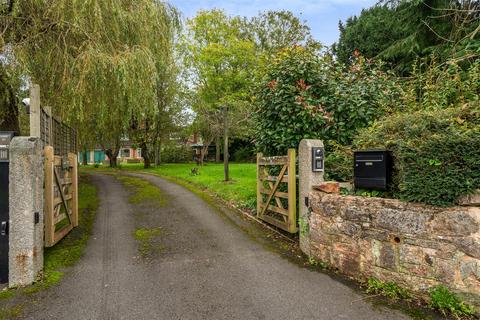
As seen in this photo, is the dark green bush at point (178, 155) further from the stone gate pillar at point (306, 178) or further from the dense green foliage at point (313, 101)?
the stone gate pillar at point (306, 178)

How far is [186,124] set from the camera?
2212 centimetres

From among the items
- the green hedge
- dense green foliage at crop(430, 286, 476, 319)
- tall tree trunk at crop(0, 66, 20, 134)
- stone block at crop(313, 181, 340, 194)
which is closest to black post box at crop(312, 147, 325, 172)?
stone block at crop(313, 181, 340, 194)

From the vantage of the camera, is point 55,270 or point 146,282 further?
point 55,270

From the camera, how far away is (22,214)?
351 cm

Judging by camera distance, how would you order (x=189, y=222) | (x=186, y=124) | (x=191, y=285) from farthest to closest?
(x=186, y=124) → (x=189, y=222) → (x=191, y=285)

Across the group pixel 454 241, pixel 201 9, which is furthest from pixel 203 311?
pixel 201 9

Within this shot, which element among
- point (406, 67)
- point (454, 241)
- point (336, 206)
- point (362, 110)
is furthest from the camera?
point (406, 67)

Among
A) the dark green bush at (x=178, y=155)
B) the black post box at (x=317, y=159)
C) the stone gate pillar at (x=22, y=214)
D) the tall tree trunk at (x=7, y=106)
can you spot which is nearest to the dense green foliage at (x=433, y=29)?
the black post box at (x=317, y=159)

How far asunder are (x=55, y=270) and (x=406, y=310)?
161 inches

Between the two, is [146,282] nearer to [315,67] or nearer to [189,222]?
[189,222]

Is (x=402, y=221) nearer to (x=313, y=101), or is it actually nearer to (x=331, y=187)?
(x=331, y=187)

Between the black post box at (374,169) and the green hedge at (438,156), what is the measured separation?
10 cm

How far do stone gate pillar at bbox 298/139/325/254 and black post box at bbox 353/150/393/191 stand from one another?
702 millimetres

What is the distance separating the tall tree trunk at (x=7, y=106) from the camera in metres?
7.05
